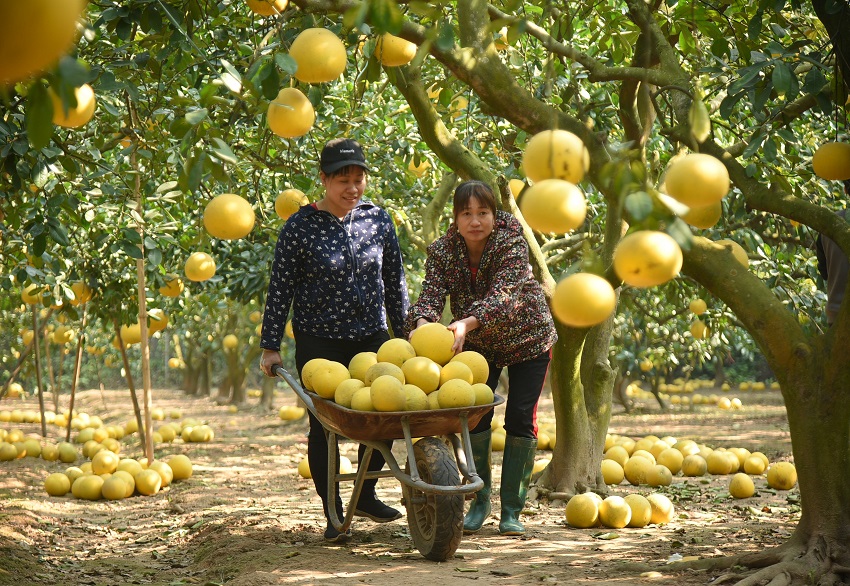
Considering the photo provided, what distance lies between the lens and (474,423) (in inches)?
148

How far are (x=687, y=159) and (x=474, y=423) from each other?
7.55 ft

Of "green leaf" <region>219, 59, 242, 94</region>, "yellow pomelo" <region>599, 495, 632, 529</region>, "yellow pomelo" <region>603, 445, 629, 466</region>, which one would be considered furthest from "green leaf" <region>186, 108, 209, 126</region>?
"yellow pomelo" <region>603, 445, 629, 466</region>

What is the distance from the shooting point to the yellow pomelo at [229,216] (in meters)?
2.91

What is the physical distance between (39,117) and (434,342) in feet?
8.20

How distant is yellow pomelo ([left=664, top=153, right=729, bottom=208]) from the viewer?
1.58m

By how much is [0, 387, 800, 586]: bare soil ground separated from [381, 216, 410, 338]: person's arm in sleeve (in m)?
1.15

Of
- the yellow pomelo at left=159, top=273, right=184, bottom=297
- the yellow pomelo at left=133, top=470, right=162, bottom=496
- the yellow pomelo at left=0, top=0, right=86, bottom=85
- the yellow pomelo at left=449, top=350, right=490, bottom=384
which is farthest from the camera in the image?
the yellow pomelo at left=133, top=470, right=162, bottom=496

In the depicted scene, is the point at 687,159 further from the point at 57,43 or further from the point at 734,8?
the point at 734,8

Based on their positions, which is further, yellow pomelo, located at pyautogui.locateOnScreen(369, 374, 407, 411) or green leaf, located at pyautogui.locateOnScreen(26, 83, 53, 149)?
yellow pomelo, located at pyautogui.locateOnScreen(369, 374, 407, 411)

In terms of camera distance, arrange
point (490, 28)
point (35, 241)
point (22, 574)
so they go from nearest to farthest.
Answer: point (490, 28), point (35, 241), point (22, 574)

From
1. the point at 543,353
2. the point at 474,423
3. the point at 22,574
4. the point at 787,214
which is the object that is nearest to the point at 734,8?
the point at 787,214

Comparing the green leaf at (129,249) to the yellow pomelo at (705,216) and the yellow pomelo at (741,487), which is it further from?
the yellow pomelo at (741,487)

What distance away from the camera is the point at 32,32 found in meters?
1.02

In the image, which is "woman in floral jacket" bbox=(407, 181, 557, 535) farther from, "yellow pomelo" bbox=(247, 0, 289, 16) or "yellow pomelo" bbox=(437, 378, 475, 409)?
"yellow pomelo" bbox=(247, 0, 289, 16)
